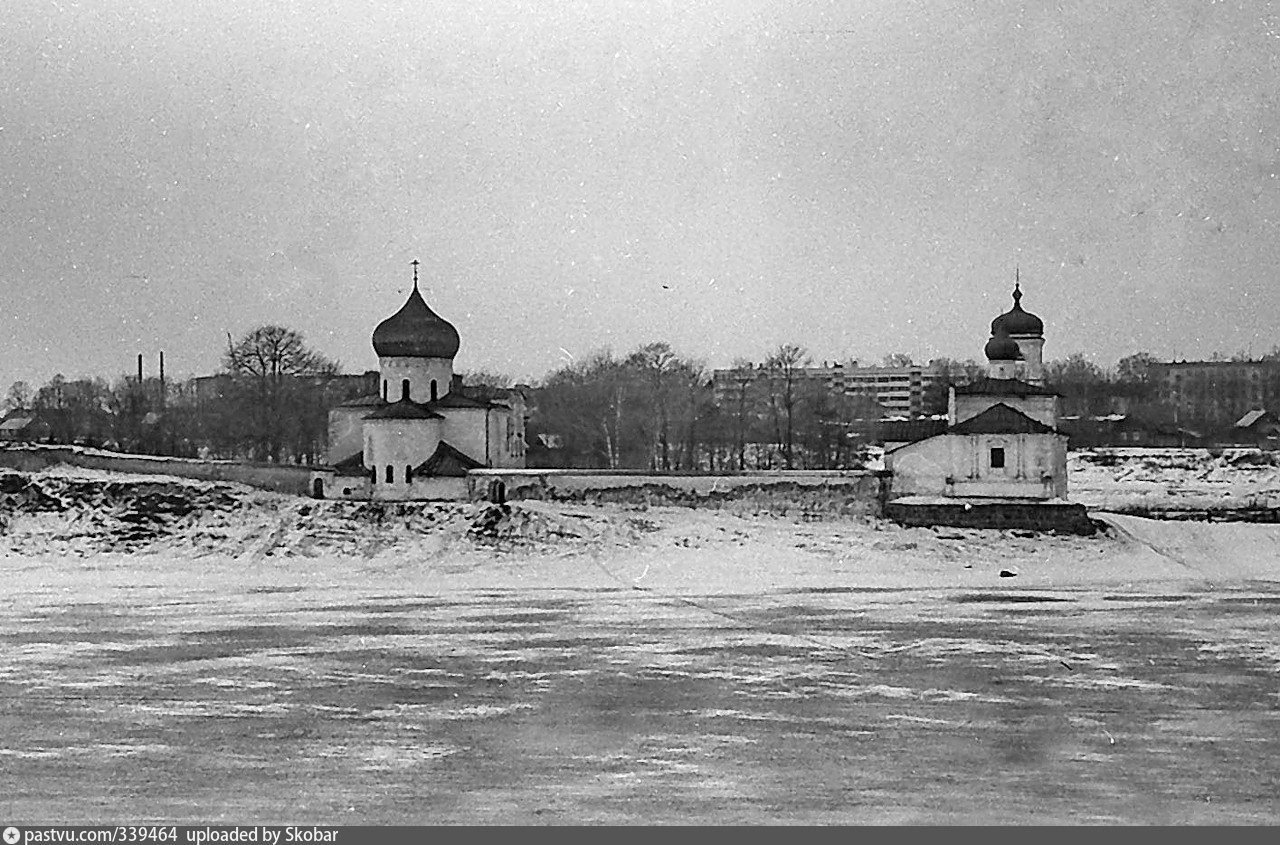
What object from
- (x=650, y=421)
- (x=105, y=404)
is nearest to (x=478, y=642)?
(x=650, y=421)

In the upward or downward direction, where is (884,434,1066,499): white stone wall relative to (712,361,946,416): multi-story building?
downward

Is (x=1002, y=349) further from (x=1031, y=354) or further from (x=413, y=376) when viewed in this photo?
(x=413, y=376)

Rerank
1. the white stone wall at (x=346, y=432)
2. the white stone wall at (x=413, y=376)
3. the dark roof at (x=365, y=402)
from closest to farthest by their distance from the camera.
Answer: the white stone wall at (x=413, y=376)
the dark roof at (x=365, y=402)
the white stone wall at (x=346, y=432)

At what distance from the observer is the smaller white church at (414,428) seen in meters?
34.4

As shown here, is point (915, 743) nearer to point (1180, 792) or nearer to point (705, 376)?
point (1180, 792)

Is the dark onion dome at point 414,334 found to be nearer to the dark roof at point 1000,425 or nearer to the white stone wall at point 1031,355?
the dark roof at point 1000,425

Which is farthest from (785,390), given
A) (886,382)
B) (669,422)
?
(886,382)

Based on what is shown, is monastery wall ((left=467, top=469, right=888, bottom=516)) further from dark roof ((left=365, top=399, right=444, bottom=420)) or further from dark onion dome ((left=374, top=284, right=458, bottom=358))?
dark onion dome ((left=374, top=284, right=458, bottom=358))

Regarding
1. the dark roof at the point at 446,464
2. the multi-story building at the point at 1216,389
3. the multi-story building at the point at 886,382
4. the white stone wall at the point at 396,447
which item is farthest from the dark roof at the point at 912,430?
the multi-story building at the point at 886,382

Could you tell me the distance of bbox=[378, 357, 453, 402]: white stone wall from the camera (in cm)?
3659

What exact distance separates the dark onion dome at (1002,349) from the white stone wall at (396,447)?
14.3m

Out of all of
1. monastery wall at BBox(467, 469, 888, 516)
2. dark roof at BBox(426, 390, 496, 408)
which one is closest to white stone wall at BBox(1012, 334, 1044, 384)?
monastery wall at BBox(467, 469, 888, 516)

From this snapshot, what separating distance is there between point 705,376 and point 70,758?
174 feet

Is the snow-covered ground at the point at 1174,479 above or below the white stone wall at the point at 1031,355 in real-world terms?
below
